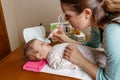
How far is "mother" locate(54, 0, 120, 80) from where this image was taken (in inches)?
32.9

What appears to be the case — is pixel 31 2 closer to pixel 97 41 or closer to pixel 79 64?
pixel 97 41

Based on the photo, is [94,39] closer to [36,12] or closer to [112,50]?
[112,50]

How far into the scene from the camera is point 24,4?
1870 millimetres

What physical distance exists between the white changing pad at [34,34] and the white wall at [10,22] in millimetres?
458

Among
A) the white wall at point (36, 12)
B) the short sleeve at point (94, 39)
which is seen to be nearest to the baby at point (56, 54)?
the short sleeve at point (94, 39)

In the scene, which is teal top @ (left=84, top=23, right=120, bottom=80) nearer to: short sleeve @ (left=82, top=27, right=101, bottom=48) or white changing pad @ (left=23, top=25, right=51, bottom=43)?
short sleeve @ (left=82, top=27, right=101, bottom=48)

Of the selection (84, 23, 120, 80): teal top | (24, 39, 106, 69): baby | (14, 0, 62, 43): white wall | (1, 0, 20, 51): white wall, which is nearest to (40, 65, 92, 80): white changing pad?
(24, 39, 106, 69): baby

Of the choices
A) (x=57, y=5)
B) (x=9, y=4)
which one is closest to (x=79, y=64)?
(x=57, y=5)

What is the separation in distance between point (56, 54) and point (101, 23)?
1.19ft

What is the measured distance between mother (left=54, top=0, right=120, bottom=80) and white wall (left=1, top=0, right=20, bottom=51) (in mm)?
1072

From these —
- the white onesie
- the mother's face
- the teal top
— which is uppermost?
the mother's face

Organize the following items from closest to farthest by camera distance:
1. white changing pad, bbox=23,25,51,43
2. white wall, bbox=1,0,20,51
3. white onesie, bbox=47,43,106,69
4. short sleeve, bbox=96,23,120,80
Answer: short sleeve, bbox=96,23,120,80
white onesie, bbox=47,43,106,69
white changing pad, bbox=23,25,51,43
white wall, bbox=1,0,20,51

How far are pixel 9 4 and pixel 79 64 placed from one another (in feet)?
3.88

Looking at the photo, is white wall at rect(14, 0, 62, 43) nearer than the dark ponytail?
No
